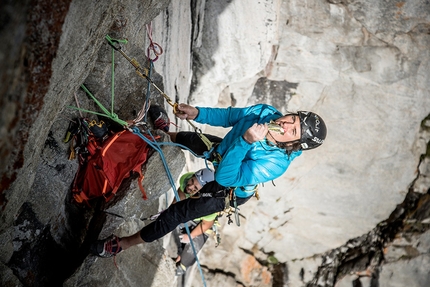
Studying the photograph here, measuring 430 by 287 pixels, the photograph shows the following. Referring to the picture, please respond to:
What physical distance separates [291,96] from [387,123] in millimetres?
2111

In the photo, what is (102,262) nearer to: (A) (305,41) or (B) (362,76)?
(A) (305,41)

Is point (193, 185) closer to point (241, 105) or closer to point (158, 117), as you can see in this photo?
point (158, 117)

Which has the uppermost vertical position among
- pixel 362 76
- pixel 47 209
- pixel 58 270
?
pixel 362 76

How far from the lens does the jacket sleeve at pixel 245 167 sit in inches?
144

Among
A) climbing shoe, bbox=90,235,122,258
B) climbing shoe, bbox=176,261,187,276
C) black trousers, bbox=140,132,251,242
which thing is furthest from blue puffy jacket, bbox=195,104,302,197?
climbing shoe, bbox=176,261,187,276

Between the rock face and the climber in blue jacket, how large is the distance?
0.38m

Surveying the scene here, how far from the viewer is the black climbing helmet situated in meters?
3.78

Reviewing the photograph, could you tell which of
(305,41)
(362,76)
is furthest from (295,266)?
(305,41)

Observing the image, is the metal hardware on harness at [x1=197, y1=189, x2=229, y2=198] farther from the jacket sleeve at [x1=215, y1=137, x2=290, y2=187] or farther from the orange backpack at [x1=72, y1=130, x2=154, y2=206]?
the orange backpack at [x1=72, y1=130, x2=154, y2=206]

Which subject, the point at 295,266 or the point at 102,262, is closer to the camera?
the point at 102,262

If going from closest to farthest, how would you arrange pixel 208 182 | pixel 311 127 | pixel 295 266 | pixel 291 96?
pixel 311 127 < pixel 208 182 < pixel 291 96 < pixel 295 266

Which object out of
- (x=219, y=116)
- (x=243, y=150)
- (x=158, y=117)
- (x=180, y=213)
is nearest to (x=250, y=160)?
(x=243, y=150)

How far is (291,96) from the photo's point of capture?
7.61 meters

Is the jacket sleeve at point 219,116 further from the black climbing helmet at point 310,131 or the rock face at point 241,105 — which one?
the black climbing helmet at point 310,131
